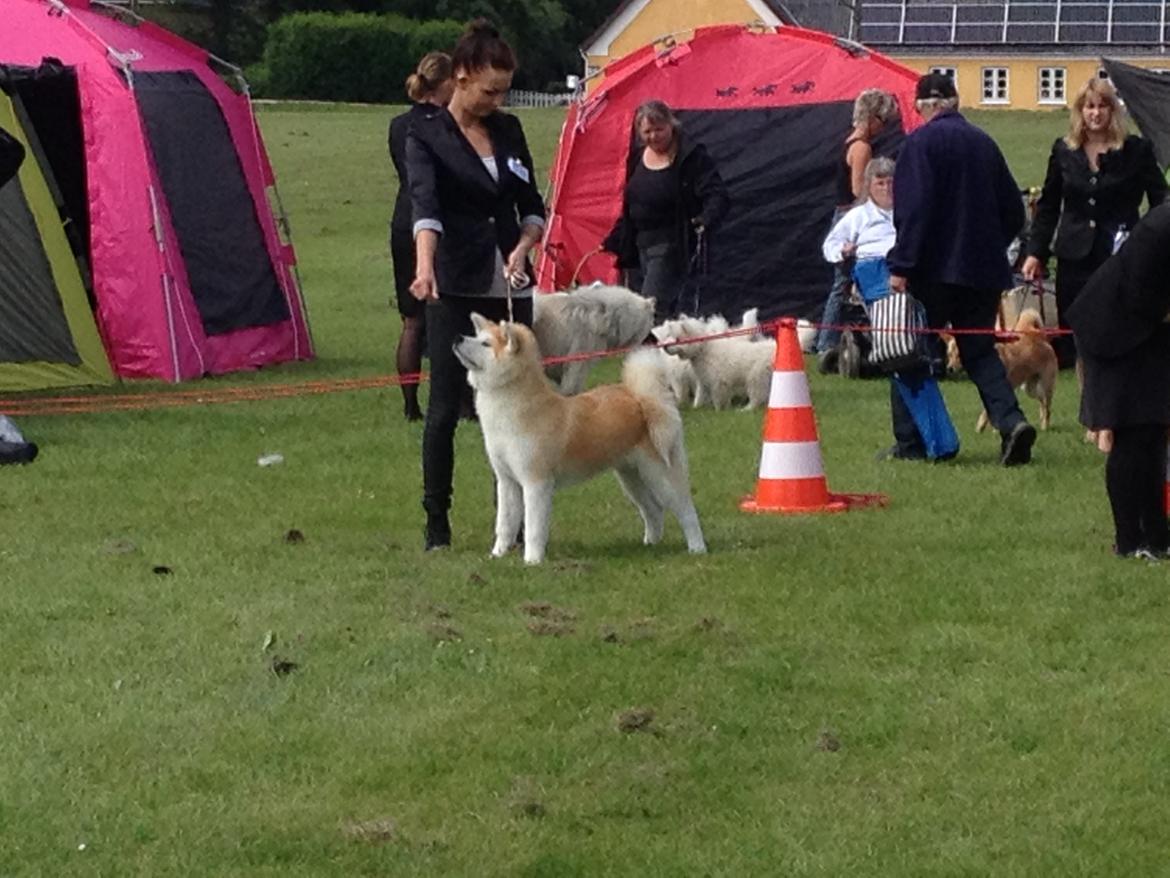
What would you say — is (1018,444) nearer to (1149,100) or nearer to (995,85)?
(1149,100)

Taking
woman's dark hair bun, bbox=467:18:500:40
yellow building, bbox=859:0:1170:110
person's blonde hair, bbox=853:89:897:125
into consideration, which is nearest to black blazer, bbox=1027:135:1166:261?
person's blonde hair, bbox=853:89:897:125

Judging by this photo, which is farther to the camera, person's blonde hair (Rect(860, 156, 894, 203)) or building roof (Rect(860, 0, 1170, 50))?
building roof (Rect(860, 0, 1170, 50))

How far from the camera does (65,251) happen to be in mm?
13500

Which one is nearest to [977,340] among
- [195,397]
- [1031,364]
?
[1031,364]

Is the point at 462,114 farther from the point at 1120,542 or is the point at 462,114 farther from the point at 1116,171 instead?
the point at 1116,171

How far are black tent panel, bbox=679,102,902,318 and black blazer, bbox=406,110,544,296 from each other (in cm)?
826

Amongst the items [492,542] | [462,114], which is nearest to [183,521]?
[492,542]

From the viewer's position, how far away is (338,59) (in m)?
61.8

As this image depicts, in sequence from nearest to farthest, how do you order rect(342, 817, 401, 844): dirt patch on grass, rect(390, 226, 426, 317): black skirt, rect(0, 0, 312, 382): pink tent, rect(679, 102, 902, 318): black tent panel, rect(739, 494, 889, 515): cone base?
rect(342, 817, 401, 844): dirt patch on grass
rect(739, 494, 889, 515): cone base
rect(390, 226, 426, 317): black skirt
rect(0, 0, 312, 382): pink tent
rect(679, 102, 902, 318): black tent panel

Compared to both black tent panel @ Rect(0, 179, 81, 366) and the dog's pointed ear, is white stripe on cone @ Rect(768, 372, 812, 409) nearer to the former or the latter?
the dog's pointed ear

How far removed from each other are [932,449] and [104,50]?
6.35m

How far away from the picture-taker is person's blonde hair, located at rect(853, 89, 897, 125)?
550 inches

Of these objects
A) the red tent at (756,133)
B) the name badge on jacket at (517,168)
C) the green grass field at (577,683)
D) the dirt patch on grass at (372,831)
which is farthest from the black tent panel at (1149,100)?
the dirt patch on grass at (372,831)

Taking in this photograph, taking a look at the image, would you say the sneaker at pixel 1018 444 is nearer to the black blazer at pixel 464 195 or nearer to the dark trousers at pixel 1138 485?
the dark trousers at pixel 1138 485
